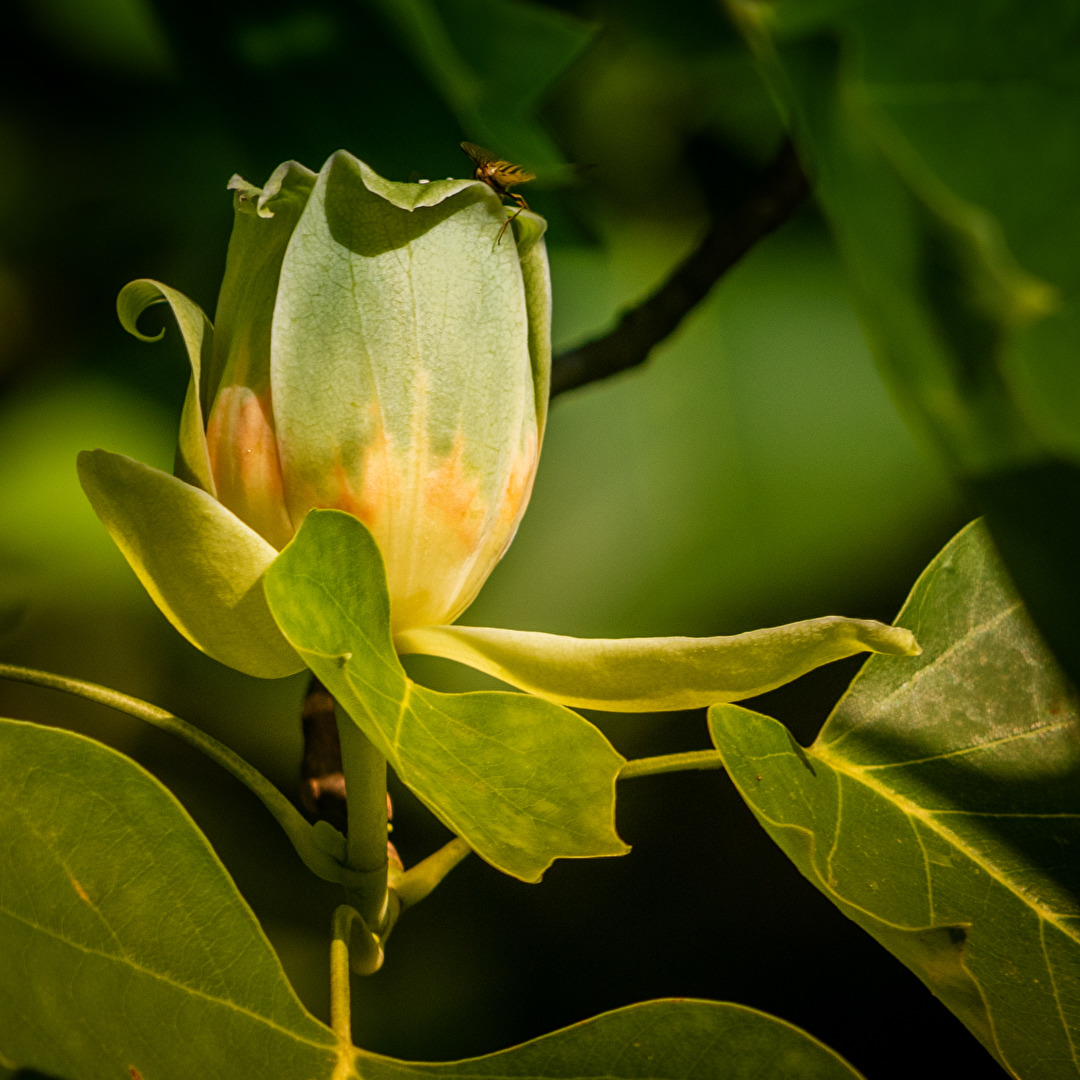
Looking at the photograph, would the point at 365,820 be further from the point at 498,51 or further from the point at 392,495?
the point at 498,51

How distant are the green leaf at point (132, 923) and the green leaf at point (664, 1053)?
5 centimetres

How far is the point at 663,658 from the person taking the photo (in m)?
0.31

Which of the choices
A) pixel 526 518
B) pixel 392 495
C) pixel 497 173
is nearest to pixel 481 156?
pixel 497 173

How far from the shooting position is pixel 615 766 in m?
0.29

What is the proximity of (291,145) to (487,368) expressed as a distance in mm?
508

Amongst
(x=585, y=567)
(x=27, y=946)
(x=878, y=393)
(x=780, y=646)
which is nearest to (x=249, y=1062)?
(x=27, y=946)

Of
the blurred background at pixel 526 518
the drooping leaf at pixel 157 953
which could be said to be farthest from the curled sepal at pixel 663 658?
the blurred background at pixel 526 518

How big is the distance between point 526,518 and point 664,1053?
0.53m

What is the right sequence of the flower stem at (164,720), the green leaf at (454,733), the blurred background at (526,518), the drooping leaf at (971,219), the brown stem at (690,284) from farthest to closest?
the blurred background at (526,518) < the brown stem at (690,284) < the flower stem at (164,720) < the green leaf at (454,733) < the drooping leaf at (971,219)

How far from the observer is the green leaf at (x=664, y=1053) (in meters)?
0.31

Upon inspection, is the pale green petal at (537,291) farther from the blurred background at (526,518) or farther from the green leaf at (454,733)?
the blurred background at (526,518)

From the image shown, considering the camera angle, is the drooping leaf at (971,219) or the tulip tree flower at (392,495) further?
the tulip tree flower at (392,495)

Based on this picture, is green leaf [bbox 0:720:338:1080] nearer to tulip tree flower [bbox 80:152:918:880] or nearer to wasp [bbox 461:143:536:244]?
tulip tree flower [bbox 80:152:918:880]

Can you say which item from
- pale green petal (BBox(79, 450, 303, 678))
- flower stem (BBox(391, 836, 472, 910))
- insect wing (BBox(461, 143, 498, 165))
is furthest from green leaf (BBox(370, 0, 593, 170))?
flower stem (BBox(391, 836, 472, 910))
